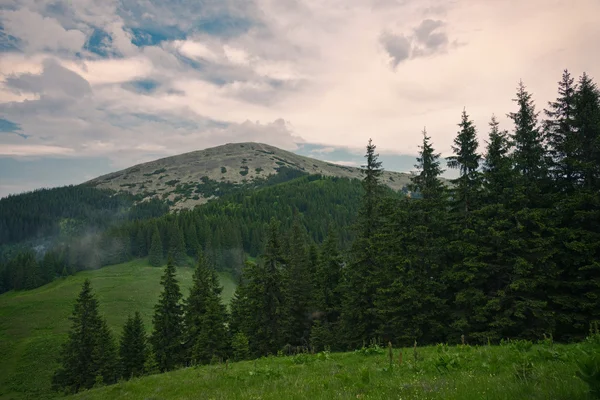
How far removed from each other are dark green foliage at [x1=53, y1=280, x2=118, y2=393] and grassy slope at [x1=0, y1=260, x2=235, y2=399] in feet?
14.6

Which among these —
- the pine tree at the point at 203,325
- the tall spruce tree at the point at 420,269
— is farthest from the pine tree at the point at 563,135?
the pine tree at the point at 203,325

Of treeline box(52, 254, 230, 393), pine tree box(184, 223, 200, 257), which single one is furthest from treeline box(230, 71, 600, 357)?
pine tree box(184, 223, 200, 257)

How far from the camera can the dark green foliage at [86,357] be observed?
43594mm

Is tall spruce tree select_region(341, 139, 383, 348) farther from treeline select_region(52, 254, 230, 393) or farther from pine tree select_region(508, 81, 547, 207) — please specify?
treeline select_region(52, 254, 230, 393)

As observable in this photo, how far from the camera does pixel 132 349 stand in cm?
4516

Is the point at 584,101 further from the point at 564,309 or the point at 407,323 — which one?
the point at 407,323

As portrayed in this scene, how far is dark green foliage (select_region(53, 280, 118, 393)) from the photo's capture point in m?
43.6

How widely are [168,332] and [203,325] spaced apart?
308 inches

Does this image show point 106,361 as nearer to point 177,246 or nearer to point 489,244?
point 489,244

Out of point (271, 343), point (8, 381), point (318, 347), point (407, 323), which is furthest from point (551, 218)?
point (8, 381)

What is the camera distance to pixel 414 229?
1064 inches

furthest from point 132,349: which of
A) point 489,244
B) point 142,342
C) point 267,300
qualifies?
point 489,244

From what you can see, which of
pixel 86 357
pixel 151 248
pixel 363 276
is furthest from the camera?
pixel 151 248

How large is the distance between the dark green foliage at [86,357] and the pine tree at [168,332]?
616 cm
